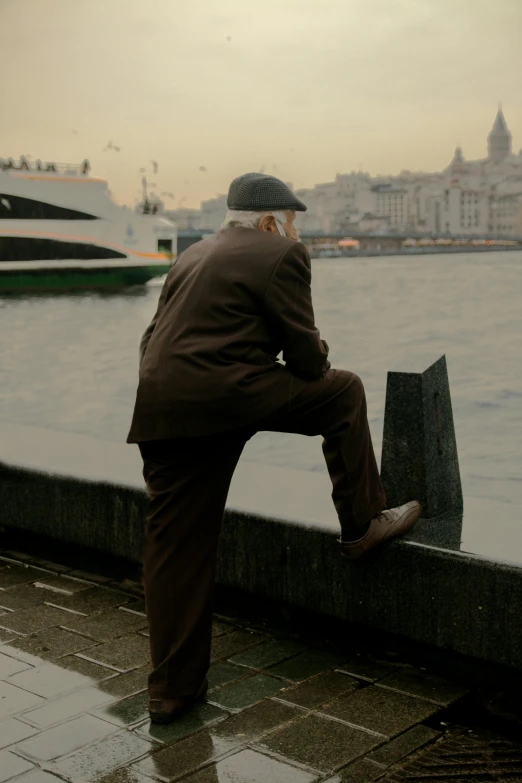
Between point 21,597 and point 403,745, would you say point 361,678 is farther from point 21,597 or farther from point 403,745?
point 21,597

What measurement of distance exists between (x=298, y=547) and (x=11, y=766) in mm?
1141

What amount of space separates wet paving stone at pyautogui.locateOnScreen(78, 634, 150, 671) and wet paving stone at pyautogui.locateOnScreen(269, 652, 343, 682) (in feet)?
1.31

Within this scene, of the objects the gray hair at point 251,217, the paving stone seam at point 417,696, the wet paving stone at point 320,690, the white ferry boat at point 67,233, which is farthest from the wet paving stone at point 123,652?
the white ferry boat at point 67,233

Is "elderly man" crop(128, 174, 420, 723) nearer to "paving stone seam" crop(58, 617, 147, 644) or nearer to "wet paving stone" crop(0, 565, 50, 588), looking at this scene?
"paving stone seam" crop(58, 617, 147, 644)

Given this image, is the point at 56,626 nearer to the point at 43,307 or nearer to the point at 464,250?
the point at 43,307

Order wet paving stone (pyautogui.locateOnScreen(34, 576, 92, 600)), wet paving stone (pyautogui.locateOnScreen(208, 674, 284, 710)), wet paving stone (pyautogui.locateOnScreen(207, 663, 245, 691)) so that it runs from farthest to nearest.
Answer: wet paving stone (pyautogui.locateOnScreen(34, 576, 92, 600)) < wet paving stone (pyautogui.locateOnScreen(207, 663, 245, 691)) < wet paving stone (pyautogui.locateOnScreen(208, 674, 284, 710))

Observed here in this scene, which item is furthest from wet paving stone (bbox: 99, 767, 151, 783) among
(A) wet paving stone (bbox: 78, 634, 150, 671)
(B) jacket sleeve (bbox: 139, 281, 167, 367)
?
(B) jacket sleeve (bbox: 139, 281, 167, 367)

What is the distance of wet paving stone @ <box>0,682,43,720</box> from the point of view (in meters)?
2.77

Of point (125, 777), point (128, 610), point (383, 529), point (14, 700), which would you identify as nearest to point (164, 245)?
point (128, 610)

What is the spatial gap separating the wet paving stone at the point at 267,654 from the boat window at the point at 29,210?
54201mm

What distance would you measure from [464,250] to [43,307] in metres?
70.0

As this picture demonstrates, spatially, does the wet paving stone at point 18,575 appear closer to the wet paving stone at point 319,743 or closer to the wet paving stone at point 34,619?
the wet paving stone at point 34,619

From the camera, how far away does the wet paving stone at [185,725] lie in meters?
2.62

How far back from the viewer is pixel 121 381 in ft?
77.6
